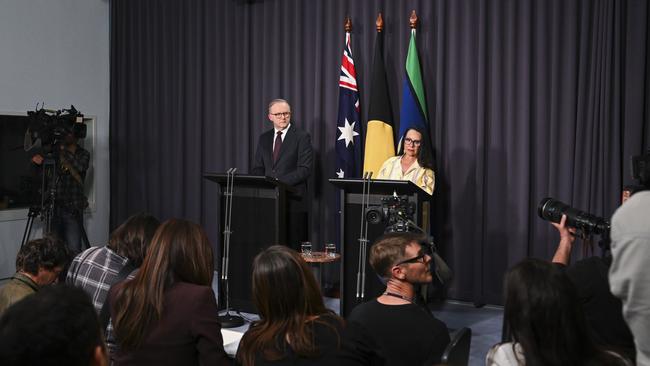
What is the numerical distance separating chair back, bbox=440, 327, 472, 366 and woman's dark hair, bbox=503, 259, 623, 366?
0.27m

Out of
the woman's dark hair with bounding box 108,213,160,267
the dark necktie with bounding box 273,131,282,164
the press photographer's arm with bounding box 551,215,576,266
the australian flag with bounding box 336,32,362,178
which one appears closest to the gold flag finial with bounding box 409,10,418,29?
the australian flag with bounding box 336,32,362,178

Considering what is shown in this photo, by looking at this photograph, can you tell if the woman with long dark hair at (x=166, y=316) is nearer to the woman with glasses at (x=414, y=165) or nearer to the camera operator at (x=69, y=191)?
the woman with glasses at (x=414, y=165)

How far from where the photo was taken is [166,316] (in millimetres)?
2102

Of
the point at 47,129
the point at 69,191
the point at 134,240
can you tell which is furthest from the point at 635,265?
the point at 69,191

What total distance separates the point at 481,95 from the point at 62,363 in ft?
15.3

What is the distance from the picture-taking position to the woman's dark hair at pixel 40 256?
2873 millimetres

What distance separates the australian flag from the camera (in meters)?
5.88

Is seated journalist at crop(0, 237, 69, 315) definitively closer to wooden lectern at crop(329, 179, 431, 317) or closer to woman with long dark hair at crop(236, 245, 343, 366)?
woman with long dark hair at crop(236, 245, 343, 366)

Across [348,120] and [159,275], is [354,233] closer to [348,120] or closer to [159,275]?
[348,120]

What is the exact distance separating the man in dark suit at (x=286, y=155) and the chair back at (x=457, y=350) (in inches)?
123

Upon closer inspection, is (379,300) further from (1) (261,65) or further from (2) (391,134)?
(1) (261,65)

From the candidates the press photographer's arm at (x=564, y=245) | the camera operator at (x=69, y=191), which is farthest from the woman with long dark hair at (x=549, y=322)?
the camera operator at (x=69, y=191)

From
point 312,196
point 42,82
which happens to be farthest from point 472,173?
point 42,82

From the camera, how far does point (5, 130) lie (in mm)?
6816
